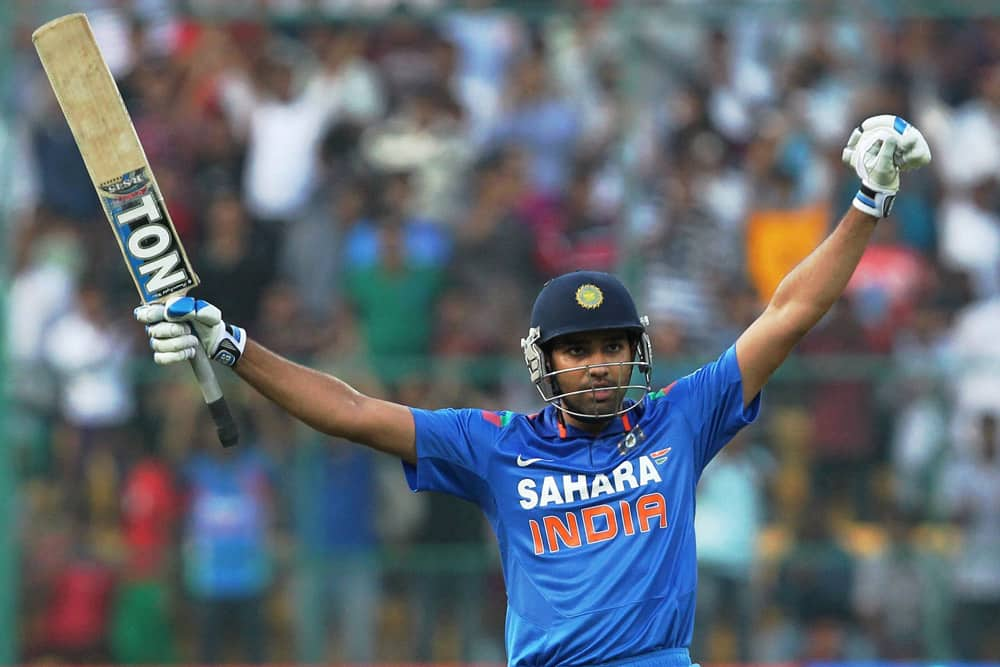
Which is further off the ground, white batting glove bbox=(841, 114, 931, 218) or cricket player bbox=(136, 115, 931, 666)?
white batting glove bbox=(841, 114, 931, 218)

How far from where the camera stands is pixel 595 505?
5598 millimetres

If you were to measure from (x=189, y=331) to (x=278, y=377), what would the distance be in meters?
0.30

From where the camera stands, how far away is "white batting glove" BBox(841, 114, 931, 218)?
5477 millimetres

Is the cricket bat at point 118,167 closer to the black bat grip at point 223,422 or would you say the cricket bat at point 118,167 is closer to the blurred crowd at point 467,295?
the black bat grip at point 223,422

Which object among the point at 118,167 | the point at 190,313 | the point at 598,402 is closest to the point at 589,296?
the point at 598,402

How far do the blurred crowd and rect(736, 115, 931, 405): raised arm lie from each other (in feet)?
14.8

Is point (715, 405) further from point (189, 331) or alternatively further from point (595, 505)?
point (189, 331)

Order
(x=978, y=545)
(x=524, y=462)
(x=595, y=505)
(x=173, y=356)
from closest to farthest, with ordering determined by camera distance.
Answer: (x=173, y=356)
(x=595, y=505)
(x=524, y=462)
(x=978, y=545)

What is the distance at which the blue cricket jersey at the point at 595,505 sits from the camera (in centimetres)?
547

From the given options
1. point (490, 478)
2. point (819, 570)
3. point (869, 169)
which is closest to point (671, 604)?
point (490, 478)

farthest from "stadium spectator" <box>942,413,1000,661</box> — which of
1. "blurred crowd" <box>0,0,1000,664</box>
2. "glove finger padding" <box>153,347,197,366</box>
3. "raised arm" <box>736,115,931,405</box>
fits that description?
"glove finger padding" <box>153,347,197,366</box>

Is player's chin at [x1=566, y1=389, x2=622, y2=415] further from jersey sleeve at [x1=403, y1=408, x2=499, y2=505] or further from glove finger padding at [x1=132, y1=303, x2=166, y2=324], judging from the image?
glove finger padding at [x1=132, y1=303, x2=166, y2=324]

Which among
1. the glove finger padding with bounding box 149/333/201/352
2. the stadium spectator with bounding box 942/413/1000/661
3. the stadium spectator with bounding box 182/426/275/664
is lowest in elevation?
the stadium spectator with bounding box 942/413/1000/661

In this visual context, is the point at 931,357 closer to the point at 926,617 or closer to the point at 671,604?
the point at 926,617
